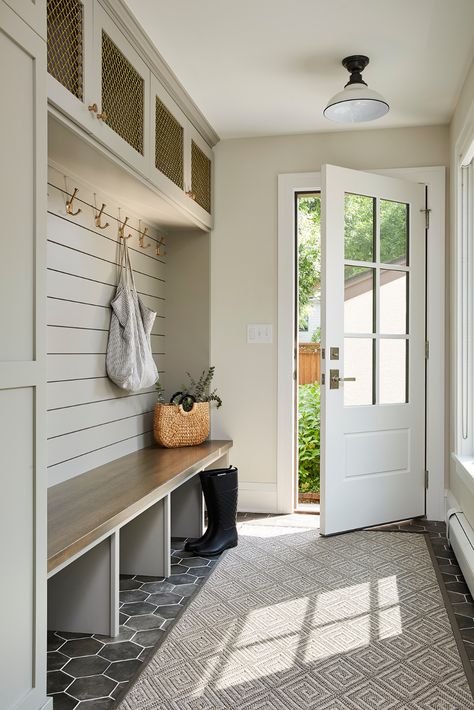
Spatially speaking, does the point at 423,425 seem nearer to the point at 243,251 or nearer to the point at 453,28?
the point at 243,251

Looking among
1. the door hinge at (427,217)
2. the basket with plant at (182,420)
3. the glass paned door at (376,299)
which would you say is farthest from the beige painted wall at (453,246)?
the basket with plant at (182,420)

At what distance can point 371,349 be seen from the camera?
3668mm

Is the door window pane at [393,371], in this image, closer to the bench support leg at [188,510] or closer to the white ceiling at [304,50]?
the bench support leg at [188,510]

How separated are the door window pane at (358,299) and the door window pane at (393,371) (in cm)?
17

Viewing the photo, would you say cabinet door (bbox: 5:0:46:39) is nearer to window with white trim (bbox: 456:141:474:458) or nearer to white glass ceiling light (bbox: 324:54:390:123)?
white glass ceiling light (bbox: 324:54:390:123)

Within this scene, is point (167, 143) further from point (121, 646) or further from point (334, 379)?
point (121, 646)

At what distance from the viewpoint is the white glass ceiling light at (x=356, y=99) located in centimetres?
299

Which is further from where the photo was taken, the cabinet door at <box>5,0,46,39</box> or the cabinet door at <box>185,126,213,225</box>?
the cabinet door at <box>185,126,213,225</box>

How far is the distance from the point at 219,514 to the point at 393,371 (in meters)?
1.33

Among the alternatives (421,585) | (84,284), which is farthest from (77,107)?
(421,585)

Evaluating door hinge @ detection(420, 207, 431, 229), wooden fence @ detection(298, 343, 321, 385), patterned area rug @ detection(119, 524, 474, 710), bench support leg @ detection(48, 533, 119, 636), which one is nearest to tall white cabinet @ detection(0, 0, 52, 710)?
patterned area rug @ detection(119, 524, 474, 710)

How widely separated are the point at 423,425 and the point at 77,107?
2710 mm

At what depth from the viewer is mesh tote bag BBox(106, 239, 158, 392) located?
3.11 m

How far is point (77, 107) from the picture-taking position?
210cm
